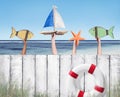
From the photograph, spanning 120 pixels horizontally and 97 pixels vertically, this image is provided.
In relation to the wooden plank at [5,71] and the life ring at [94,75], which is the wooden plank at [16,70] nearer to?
the wooden plank at [5,71]

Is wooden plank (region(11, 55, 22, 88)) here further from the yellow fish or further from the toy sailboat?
the toy sailboat

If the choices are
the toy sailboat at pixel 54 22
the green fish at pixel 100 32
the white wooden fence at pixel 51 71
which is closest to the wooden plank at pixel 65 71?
the white wooden fence at pixel 51 71

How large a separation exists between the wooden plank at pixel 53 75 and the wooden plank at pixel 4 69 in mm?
551

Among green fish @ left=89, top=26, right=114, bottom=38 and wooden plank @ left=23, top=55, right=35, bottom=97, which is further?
green fish @ left=89, top=26, right=114, bottom=38

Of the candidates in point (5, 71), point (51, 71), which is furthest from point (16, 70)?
point (51, 71)

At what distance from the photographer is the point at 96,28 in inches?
243

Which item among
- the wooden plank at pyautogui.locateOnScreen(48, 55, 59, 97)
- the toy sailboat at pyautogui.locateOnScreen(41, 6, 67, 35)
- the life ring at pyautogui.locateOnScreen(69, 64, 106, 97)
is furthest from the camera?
the toy sailboat at pyautogui.locateOnScreen(41, 6, 67, 35)

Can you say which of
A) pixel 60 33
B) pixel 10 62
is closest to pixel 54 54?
pixel 60 33

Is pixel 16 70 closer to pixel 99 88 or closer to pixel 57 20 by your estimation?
pixel 57 20

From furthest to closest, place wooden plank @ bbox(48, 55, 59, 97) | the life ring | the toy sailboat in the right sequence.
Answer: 1. the toy sailboat
2. wooden plank @ bbox(48, 55, 59, 97)
3. the life ring

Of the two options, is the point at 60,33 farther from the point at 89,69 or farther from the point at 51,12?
the point at 89,69

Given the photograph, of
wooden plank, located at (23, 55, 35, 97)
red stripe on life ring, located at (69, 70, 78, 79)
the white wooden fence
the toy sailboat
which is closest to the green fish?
the toy sailboat

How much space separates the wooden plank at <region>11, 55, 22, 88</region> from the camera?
5785 mm

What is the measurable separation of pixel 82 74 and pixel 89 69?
5.1 inches
